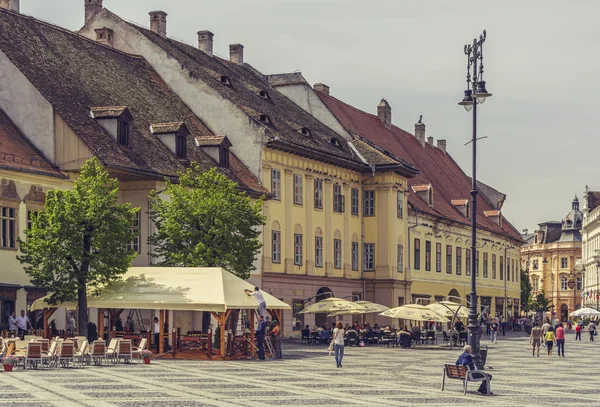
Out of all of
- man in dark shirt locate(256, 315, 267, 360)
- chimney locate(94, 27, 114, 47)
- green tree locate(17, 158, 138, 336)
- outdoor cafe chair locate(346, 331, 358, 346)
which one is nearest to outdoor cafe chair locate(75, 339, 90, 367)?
green tree locate(17, 158, 138, 336)

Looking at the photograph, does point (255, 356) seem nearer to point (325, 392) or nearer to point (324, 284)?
point (325, 392)

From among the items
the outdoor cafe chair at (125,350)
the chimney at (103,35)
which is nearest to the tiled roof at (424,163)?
the chimney at (103,35)

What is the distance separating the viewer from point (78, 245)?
39.6 meters

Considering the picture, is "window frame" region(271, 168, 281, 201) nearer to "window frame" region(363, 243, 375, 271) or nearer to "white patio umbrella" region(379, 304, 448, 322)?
"white patio umbrella" region(379, 304, 448, 322)

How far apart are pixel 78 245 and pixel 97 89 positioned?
44.8 feet

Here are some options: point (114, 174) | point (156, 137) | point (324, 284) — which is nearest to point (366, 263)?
point (324, 284)

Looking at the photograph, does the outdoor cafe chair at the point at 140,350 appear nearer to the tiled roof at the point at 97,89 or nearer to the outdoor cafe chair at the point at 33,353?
the outdoor cafe chair at the point at 33,353

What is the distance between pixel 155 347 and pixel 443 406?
19.0 m

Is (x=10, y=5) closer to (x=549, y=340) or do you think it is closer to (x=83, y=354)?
(x=83, y=354)

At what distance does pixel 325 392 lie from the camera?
91.9 ft

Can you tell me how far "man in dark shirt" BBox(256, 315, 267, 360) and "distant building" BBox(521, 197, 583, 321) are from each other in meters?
135

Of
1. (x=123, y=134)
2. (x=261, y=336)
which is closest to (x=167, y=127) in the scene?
(x=123, y=134)

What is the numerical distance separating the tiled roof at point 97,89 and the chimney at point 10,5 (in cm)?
134

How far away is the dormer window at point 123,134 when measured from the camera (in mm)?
48750
